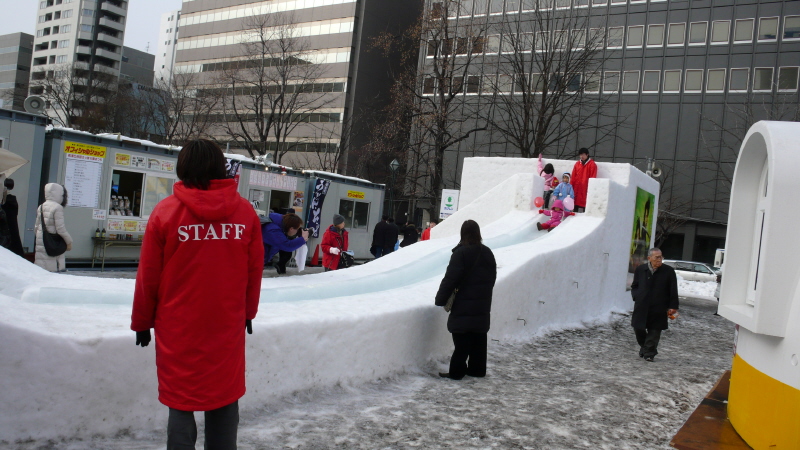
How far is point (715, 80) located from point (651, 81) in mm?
3311

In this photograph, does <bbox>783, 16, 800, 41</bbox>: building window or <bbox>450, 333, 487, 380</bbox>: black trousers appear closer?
<bbox>450, 333, 487, 380</bbox>: black trousers

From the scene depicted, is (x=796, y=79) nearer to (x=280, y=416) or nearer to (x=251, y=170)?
(x=251, y=170)

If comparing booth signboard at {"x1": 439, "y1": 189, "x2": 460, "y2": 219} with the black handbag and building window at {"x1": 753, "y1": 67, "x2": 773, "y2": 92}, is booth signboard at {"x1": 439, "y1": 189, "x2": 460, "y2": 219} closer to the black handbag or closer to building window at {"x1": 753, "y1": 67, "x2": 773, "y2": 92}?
the black handbag

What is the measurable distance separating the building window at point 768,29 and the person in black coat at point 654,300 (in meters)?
31.6

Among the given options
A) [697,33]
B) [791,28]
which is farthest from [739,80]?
[697,33]

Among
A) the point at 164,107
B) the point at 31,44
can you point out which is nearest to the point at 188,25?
the point at 164,107

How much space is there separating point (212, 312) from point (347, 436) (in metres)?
1.88

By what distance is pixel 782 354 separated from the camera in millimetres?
4227

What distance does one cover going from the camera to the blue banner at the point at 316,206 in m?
18.0

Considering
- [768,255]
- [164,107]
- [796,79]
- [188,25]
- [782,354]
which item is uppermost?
[188,25]

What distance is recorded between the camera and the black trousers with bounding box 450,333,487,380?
20.0 ft

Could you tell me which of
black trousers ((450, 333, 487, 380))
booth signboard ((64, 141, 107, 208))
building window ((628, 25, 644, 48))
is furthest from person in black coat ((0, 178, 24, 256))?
building window ((628, 25, 644, 48))

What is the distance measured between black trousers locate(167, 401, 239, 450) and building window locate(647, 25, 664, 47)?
1508 inches

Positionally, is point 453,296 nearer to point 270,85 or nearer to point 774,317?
point 774,317
